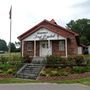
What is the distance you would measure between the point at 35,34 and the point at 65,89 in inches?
915

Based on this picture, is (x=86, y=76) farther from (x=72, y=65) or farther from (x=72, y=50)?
(x=72, y=50)

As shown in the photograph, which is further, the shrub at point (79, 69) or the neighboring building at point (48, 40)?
the neighboring building at point (48, 40)

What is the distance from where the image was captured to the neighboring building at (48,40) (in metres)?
39.5

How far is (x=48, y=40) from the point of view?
1587 inches

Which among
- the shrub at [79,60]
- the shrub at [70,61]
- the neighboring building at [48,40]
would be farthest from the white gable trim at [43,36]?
the shrub at [79,60]

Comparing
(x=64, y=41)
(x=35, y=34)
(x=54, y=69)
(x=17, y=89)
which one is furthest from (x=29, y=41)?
(x=17, y=89)

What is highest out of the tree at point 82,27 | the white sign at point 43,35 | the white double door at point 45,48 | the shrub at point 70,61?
the tree at point 82,27

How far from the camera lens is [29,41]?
1672 inches

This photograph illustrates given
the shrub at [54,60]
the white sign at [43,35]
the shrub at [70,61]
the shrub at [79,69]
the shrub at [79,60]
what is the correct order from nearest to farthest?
the shrub at [79,69], the shrub at [70,61], the shrub at [79,60], the shrub at [54,60], the white sign at [43,35]

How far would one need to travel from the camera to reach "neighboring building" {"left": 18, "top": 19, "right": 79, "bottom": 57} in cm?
3953

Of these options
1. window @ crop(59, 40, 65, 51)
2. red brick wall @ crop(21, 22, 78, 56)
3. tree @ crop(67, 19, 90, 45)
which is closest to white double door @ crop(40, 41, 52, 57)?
red brick wall @ crop(21, 22, 78, 56)

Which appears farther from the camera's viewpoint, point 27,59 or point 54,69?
point 27,59

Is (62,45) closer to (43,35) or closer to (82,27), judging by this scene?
(43,35)

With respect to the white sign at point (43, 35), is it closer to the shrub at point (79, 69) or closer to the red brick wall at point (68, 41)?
the red brick wall at point (68, 41)
